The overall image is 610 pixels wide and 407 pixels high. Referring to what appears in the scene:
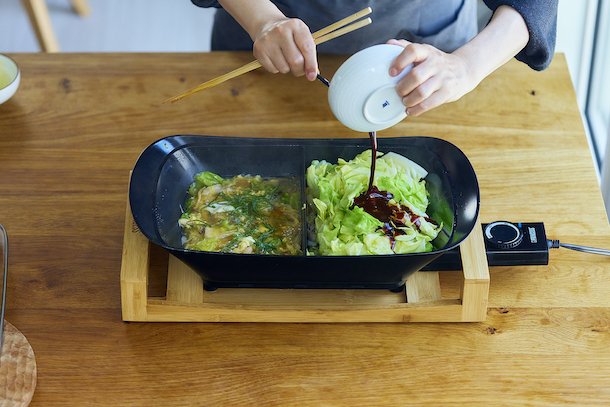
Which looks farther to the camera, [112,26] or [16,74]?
[112,26]

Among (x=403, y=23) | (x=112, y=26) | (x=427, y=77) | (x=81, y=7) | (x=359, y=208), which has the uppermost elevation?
(x=427, y=77)

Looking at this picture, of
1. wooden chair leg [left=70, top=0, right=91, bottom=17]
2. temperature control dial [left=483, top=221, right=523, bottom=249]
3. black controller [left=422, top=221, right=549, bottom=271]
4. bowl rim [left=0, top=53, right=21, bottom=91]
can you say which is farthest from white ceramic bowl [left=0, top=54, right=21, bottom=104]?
wooden chair leg [left=70, top=0, right=91, bottom=17]

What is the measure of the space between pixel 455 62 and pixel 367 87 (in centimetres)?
35

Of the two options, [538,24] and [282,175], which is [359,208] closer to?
[282,175]

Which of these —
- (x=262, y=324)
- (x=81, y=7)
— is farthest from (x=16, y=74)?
(x=81, y=7)

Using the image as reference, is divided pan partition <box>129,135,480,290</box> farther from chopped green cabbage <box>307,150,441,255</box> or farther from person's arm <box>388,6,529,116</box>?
person's arm <box>388,6,529,116</box>

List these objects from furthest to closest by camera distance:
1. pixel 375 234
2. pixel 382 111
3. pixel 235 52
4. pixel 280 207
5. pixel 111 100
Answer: pixel 235 52 → pixel 111 100 → pixel 280 207 → pixel 375 234 → pixel 382 111

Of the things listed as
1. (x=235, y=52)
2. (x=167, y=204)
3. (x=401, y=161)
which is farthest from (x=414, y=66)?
(x=235, y=52)

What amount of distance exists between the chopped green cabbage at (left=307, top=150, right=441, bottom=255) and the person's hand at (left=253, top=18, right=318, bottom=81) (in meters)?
0.25

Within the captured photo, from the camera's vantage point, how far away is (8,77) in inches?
68.6

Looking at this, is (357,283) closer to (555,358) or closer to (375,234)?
(375,234)

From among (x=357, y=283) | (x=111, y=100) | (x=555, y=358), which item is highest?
(x=111, y=100)

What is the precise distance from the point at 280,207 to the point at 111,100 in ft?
2.59

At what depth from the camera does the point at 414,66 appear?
1.09 meters
